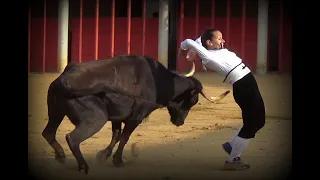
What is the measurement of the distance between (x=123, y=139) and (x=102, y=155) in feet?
0.83

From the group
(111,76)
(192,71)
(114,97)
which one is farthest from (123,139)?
(192,71)

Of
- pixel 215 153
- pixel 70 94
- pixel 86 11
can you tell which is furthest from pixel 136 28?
pixel 215 153

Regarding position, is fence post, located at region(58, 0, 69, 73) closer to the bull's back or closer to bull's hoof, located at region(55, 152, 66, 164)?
the bull's back

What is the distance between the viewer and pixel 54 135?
6078mm

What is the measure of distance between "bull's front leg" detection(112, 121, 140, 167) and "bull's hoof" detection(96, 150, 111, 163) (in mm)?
66

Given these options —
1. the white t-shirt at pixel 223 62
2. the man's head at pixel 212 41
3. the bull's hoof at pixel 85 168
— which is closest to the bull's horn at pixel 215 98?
the white t-shirt at pixel 223 62

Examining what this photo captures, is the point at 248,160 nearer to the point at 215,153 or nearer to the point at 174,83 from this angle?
the point at 215,153

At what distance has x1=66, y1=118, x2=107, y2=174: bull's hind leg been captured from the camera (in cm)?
584

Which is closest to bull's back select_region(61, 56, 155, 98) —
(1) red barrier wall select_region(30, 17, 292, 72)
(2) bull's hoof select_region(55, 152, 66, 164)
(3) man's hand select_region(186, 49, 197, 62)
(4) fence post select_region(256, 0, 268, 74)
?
(1) red barrier wall select_region(30, 17, 292, 72)

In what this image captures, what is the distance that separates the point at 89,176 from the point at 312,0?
2606 mm

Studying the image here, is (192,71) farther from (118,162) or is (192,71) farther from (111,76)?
(118,162)

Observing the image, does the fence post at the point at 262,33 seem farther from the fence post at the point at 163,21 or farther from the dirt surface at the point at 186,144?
the fence post at the point at 163,21

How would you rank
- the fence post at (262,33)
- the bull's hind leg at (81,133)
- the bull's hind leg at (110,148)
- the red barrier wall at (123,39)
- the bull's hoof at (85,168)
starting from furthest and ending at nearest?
the fence post at (262,33) < the red barrier wall at (123,39) < the bull's hind leg at (110,148) < the bull's hoof at (85,168) < the bull's hind leg at (81,133)

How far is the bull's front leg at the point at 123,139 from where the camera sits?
6023 millimetres
